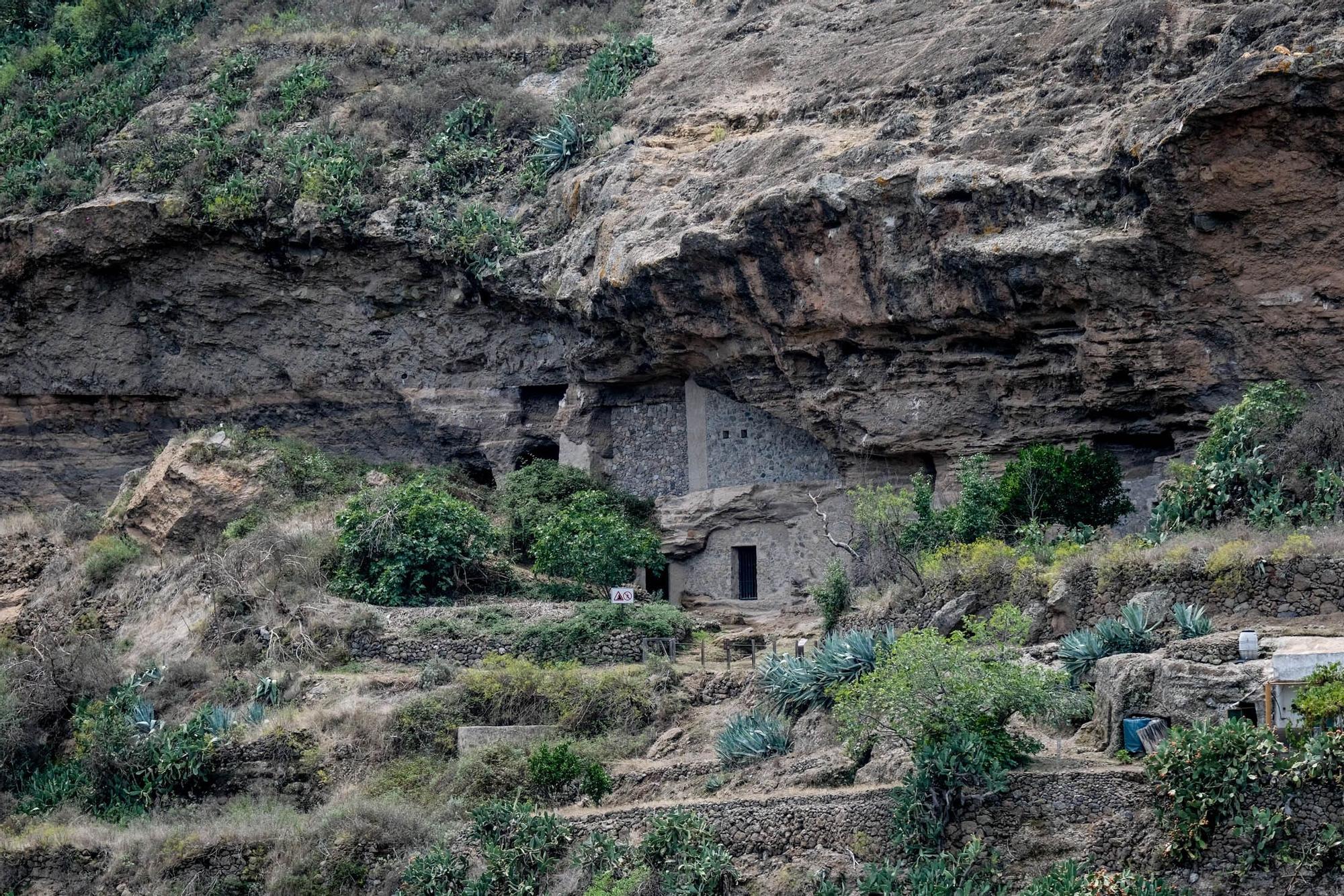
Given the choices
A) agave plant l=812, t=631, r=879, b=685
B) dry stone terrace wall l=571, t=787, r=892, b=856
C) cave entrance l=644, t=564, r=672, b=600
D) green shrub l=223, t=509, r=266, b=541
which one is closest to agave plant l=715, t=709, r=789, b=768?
agave plant l=812, t=631, r=879, b=685

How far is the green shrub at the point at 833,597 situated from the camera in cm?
2691

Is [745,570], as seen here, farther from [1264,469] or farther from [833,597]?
[1264,469]

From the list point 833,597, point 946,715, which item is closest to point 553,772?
point 833,597

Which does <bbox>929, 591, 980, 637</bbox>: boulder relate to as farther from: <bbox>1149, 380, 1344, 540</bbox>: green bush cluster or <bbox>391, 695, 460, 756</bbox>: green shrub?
<bbox>391, 695, 460, 756</bbox>: green shrub

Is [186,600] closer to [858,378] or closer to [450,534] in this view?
[450,534]

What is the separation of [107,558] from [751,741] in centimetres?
1505

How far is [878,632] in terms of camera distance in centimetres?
2416

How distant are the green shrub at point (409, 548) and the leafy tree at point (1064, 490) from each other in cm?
894

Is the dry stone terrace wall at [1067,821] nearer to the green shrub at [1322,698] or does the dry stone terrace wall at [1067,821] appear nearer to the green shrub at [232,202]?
the green shrub at [1322,698]

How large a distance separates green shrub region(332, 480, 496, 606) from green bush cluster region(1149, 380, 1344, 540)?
11.2 m

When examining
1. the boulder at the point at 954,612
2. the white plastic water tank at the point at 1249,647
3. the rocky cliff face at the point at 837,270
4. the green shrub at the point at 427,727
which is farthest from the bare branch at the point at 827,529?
the white plastic water tank at the point at 1249,647

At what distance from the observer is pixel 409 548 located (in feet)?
99.3

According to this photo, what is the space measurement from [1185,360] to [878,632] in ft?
22.3

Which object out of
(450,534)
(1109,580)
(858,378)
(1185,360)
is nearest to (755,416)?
(858,378)
